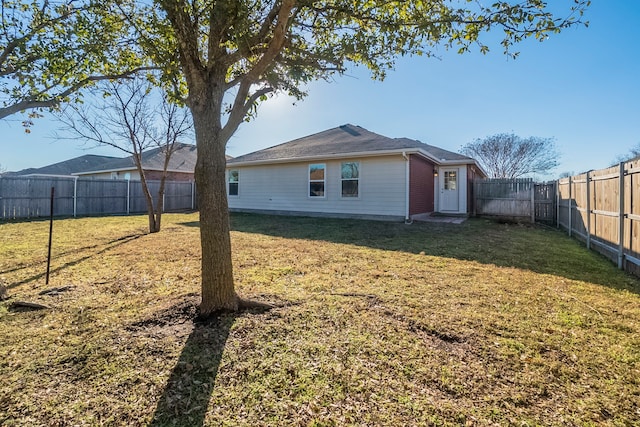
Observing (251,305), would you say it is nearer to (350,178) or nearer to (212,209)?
(212,209)

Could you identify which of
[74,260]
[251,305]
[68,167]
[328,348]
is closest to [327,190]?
[74,260]

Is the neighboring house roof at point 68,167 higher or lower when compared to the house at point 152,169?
higher

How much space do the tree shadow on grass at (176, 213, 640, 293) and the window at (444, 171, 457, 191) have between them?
3308 millimetres

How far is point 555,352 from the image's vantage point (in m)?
2.49

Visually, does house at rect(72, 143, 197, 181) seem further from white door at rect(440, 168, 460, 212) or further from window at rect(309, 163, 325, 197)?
white door at rect(440, 168, 460, 212)

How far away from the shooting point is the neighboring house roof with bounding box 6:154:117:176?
29.2 meters

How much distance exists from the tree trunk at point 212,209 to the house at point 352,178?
8416 mm

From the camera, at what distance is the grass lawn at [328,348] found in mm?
1854

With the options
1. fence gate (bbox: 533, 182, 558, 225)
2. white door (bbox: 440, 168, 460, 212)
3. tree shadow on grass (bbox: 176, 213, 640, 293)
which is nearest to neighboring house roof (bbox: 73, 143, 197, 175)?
tree shadow on grass (bbox: 176, 213, 640, 293)

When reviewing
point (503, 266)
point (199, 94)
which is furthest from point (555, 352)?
point (199, 94)

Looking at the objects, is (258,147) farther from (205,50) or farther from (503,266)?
(503,266)

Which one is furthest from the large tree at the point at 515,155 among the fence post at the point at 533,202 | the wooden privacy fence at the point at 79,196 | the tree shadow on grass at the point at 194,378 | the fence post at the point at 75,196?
the fence post at the point at 75,196

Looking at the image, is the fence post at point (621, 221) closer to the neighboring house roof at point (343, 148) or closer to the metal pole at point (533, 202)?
the neighboring house roof at point (343, 148)

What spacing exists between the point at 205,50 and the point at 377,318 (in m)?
4.12
